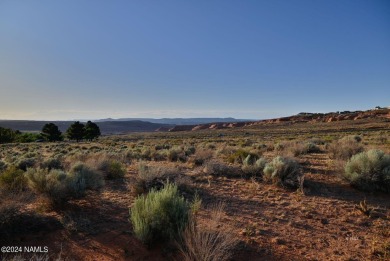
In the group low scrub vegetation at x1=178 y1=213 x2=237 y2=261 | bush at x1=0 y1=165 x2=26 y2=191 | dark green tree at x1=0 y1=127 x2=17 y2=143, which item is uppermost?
bush at x1=0 y1=165 x2=26 y2=191

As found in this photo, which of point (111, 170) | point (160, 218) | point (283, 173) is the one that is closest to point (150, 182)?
point (111, 170)

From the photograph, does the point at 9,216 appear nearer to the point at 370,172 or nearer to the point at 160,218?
the point at 160,218

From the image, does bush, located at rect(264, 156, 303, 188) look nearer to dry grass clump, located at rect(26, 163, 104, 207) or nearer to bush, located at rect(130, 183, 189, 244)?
bush, located at rect(130, 183, 189, 244)

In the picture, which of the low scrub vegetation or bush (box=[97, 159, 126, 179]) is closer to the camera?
the low scrub vegetation

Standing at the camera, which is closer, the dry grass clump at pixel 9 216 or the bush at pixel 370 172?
the dry grass clump at pixel 9 216

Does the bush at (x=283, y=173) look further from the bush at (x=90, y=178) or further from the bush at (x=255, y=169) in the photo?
the bush at (x=90, y=178)

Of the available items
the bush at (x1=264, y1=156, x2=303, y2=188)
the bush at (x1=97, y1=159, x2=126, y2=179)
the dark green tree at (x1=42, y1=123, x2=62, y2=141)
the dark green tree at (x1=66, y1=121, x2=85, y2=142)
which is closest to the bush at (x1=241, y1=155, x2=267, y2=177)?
the bush at (x1=264, y1=156, x2=303, y2=188)

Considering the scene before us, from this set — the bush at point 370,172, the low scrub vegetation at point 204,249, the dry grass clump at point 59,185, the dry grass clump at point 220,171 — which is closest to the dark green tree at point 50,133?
the dry grass clump at point 59,185

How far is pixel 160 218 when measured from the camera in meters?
4.28

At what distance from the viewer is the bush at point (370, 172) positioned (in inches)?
263

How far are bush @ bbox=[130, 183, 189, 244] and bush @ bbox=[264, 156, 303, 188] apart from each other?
3.94 metres

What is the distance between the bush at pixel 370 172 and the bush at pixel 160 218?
5.03m

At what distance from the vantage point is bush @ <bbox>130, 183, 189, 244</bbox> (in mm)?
4184

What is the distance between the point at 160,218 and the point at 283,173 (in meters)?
4.64
